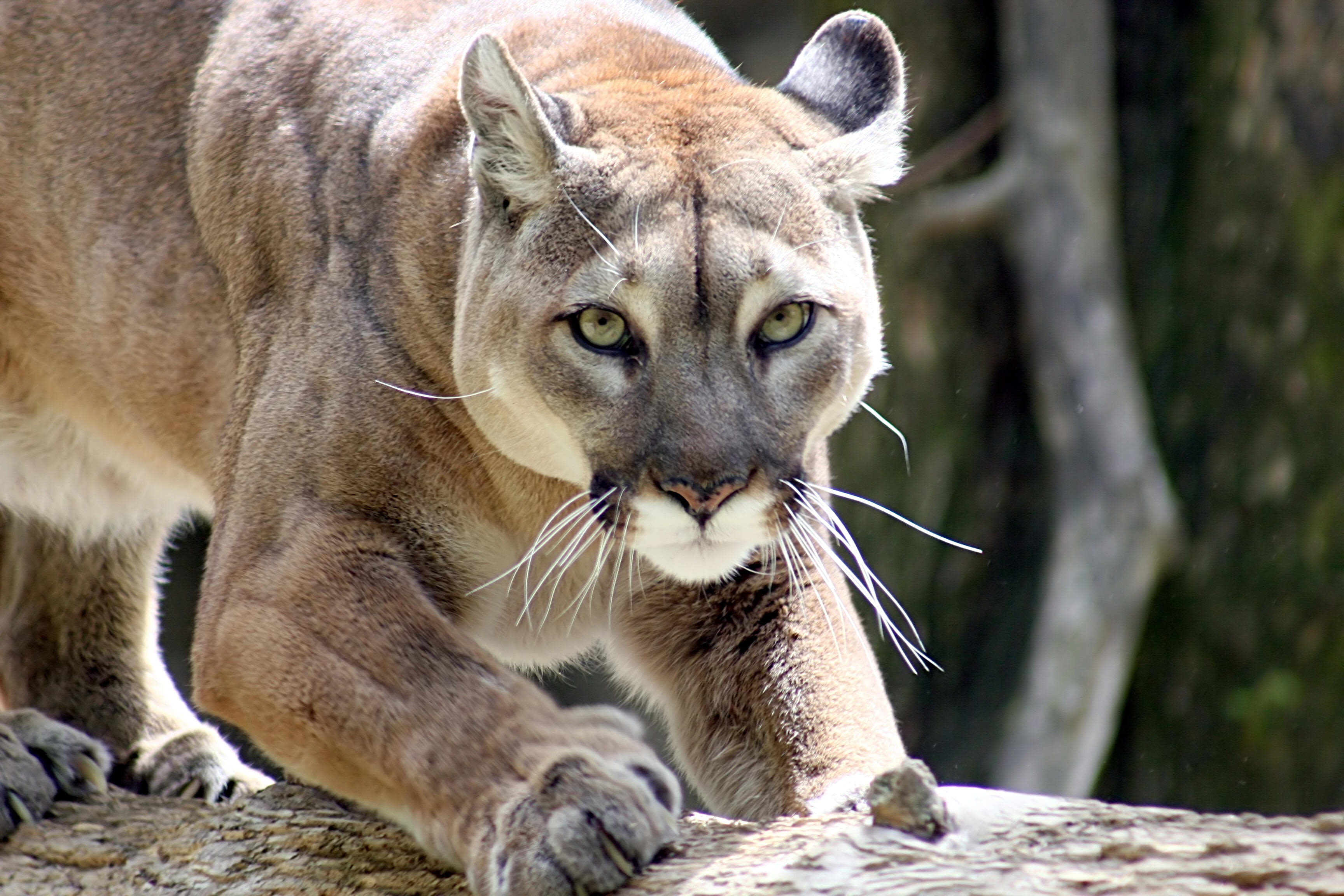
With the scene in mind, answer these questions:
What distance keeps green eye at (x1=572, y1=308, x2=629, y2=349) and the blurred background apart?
152 inches

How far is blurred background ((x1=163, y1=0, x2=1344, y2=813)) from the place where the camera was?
274 inches

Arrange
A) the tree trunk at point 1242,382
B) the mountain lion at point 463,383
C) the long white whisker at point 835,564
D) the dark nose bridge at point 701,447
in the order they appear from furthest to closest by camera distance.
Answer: the tree trunk at point 1242,382
the long white whisker at point 835,564
the mountain lion at point 463,383
the dark nose bridge at point 701,447

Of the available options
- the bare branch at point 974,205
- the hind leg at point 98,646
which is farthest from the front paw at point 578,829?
the bare branch at point 974,205

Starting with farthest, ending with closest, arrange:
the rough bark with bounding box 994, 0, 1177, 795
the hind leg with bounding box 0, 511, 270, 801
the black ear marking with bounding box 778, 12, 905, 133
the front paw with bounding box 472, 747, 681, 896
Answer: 1. the rough bark with bounding box 994, 0, 1177, 795
2. the hind leg with bounding box 0, 511, 270, 801
3. the black ear marking with bounding box 778, 12, 905, 133
4. the front paw with bounding box 472, 747, 681, 896

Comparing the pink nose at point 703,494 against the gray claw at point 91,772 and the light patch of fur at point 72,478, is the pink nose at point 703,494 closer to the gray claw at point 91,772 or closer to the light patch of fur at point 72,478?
the gray claw at point 91,772

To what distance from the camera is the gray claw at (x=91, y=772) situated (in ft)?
12.3

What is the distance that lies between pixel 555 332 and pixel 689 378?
Result: 13.5 inches

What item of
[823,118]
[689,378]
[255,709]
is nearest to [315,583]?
[255,709]

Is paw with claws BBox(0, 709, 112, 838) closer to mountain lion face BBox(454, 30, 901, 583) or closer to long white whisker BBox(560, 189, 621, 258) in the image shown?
mountain lion face BBox(454, 30, 901, 583)

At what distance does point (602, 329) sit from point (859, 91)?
1.05 m

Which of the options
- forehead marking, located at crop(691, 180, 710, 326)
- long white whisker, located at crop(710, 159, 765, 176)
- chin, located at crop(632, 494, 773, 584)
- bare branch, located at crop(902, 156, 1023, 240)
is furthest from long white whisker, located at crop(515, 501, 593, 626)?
bare branch, located at crop(902, 156, 1023, 240)

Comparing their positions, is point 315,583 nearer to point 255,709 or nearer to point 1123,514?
point 255,709

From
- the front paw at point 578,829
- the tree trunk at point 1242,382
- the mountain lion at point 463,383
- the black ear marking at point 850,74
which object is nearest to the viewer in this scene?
the front paw at point 578,829

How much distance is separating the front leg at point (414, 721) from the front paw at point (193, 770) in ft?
2.35
